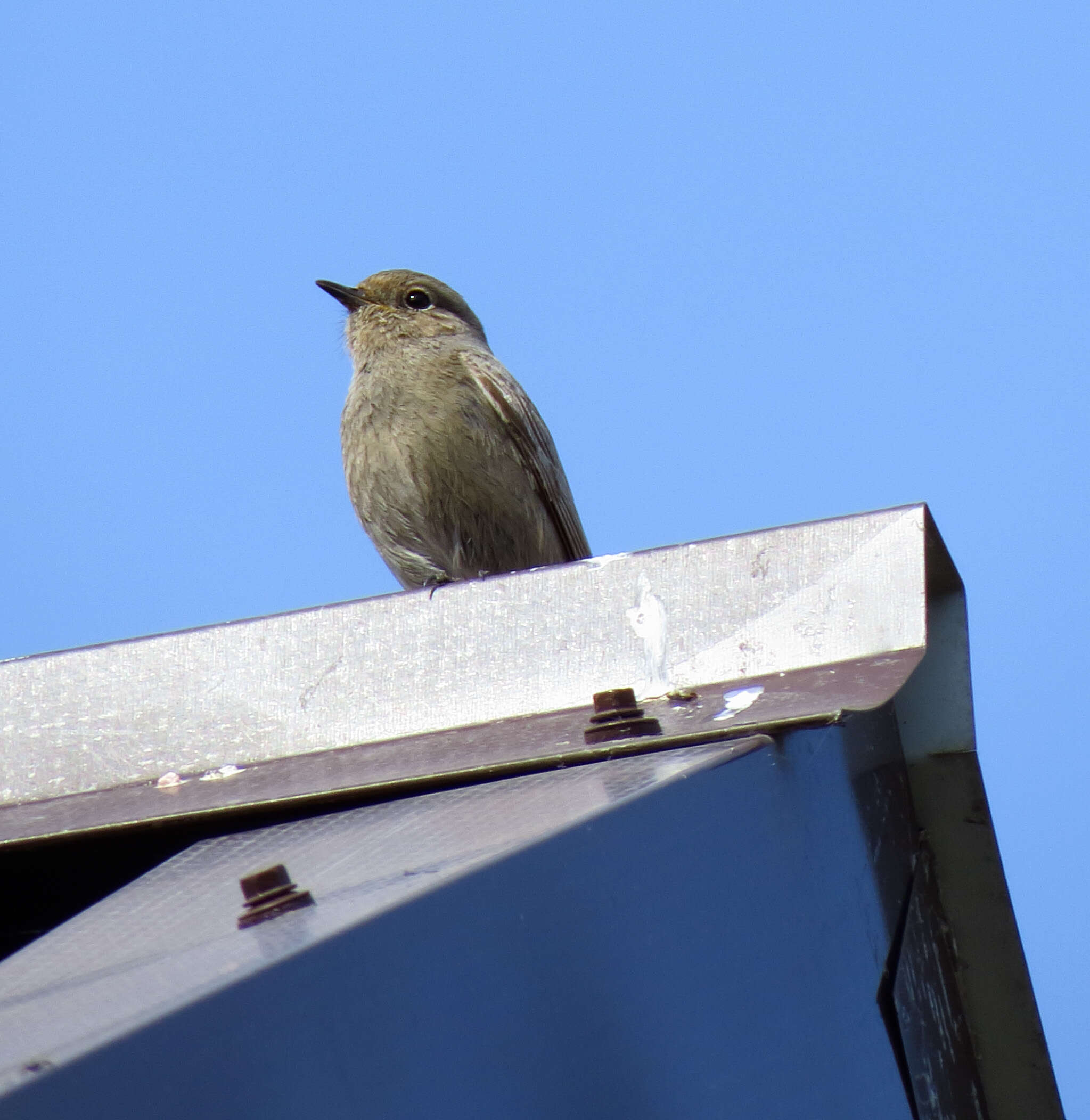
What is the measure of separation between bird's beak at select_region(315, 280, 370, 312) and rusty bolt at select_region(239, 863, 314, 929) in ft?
14.5

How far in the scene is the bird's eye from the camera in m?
5.45

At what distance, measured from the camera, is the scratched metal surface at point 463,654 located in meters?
1.88

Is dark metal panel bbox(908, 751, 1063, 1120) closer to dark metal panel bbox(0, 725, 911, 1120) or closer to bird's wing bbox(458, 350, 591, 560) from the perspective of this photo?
dark metal panel bbox(0, 725, 911, 1120)

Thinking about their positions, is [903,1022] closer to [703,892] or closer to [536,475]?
[703,892]

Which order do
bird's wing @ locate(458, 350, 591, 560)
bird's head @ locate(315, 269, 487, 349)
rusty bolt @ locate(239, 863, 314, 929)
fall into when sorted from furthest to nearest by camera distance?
bird's head @ locate(315, 269, 487, 349) → bird's wing @ locate(458, 350, 591, 560) → rusty bolt @ locate(239, 863, 314, 929)

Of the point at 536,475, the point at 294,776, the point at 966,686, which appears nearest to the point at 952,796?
the point at 966,686

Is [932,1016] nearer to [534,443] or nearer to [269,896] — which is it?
[269,896]

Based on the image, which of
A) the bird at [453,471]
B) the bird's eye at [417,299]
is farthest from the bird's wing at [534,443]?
the bird's eye at [417,299]

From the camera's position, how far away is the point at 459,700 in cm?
195

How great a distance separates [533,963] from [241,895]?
10.3 inches

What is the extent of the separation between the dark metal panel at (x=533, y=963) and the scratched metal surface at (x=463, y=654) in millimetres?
233

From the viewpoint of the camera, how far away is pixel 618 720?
5.49ft

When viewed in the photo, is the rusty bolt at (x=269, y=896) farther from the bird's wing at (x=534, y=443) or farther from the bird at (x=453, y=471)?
the bird's wing at (x=534, y=443)

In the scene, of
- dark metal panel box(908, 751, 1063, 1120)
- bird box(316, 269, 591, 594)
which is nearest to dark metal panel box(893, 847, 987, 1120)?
dark metal panel box(908, 751, 1063, 1120)
